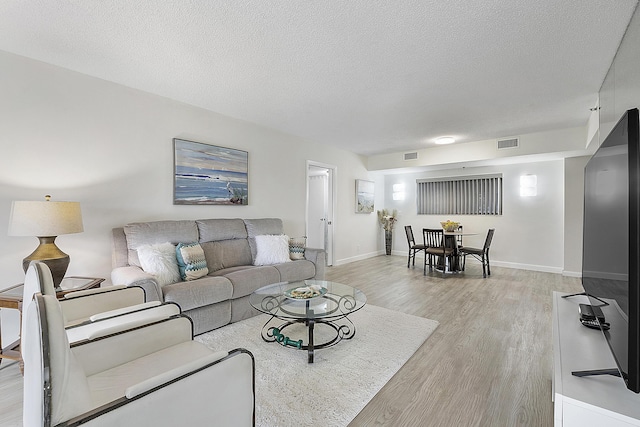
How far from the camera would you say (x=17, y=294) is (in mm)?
2053

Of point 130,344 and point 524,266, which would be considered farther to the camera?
point 524,266

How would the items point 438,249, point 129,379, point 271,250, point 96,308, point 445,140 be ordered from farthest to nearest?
point 438,249 < point 445,140 < point 271,250 < point 96,308 < point 129,379

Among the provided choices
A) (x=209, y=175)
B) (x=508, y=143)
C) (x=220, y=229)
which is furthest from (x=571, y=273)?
(x=209, y=175)

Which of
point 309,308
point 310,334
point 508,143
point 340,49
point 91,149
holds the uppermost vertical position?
point 340,49

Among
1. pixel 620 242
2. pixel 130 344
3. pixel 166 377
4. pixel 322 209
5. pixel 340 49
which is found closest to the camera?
pixel 166 377

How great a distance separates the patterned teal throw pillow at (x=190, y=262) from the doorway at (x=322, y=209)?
3140 mm

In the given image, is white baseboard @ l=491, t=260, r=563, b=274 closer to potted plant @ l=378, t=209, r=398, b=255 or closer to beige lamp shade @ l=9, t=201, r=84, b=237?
potted plant @ l=378, t=209, r=398, b=255

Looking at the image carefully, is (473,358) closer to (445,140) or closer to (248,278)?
(248,278)

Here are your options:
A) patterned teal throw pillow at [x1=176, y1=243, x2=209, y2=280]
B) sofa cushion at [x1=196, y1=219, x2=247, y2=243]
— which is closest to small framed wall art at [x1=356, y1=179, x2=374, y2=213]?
sofa cushion at [x1=196, y1=219, x2=247, y2=243]

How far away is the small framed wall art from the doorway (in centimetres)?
84

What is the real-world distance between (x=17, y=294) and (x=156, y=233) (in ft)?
3.57

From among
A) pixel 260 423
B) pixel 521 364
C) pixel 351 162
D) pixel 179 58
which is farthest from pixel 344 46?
pixel 351 162

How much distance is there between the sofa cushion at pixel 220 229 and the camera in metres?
3.40

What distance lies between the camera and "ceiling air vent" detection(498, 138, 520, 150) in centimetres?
480
